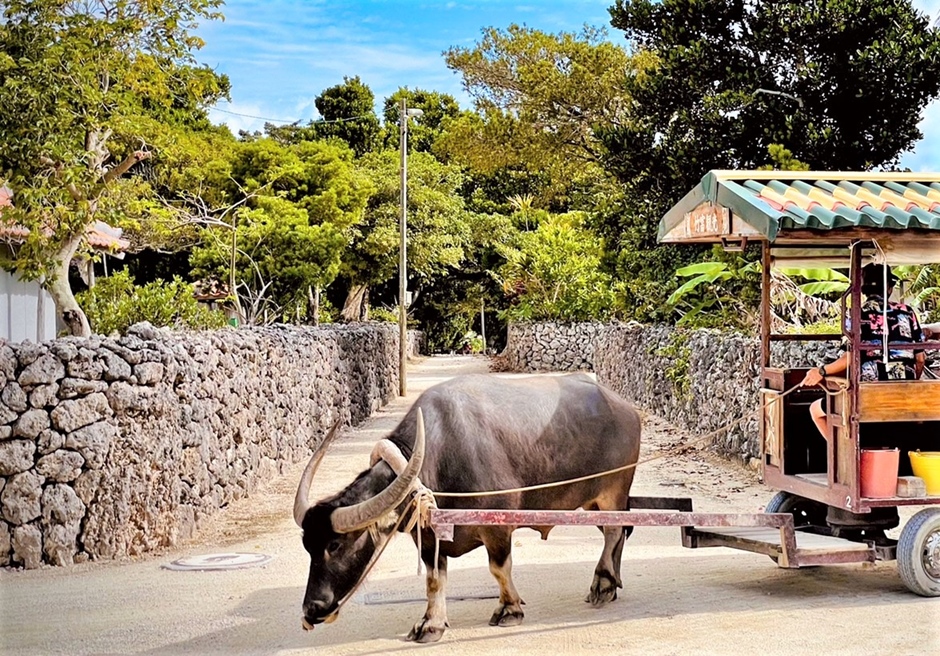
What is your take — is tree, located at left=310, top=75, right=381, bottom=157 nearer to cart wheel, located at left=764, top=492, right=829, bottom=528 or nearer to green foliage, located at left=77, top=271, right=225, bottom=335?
green foliage, located at left=77, top=271, right=225, bottom=335

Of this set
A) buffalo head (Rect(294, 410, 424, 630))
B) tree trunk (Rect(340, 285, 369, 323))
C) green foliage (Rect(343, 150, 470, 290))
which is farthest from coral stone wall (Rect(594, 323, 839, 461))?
tree trunk (Rect(340, 285, 369, 323))

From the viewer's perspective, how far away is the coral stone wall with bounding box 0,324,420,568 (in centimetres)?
762

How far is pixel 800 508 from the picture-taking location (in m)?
7.46

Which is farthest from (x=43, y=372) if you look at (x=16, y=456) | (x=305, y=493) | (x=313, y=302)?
(x=313, y=302)

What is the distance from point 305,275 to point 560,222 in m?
13.8

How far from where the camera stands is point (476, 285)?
4397 centimetres

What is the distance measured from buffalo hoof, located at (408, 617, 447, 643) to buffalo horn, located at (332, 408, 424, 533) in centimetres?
83

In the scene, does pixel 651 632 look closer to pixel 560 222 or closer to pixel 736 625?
pixel 736 625

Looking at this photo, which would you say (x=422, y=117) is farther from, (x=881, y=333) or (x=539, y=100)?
(x=881, y=333)

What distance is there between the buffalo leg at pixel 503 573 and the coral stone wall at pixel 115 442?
3.30 m

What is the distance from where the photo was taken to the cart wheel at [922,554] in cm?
638

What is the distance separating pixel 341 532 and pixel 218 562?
306 centimetres

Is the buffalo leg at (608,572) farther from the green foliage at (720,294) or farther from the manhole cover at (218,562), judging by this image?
the green foliage at (720,294)

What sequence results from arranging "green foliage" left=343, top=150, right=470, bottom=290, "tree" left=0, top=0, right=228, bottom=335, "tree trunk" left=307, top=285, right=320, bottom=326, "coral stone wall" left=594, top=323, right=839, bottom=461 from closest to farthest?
"tree" left=0, top=0, right=228, bottom=335 < "coral stone wall" left=594, top=323, right=839, bottom=461 < "tree trunk" left=307, top=285, right=320, bottom=326 < "green foliage" left=343, top=150, right=470, bottom=290
